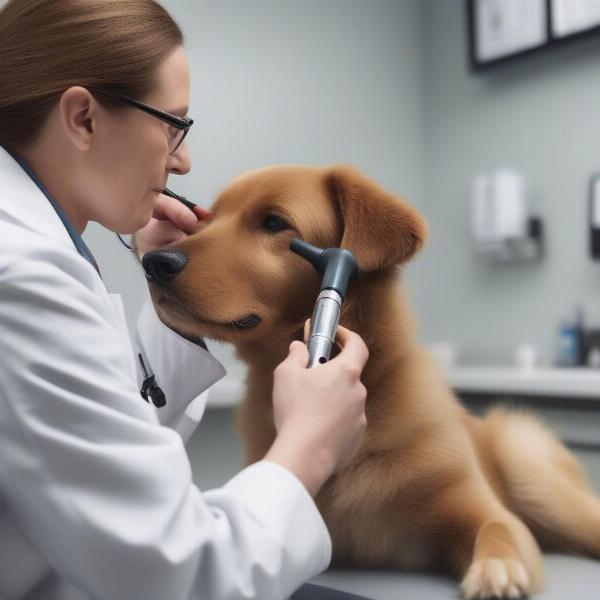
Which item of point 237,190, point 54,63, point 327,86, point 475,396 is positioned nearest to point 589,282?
point 475,396

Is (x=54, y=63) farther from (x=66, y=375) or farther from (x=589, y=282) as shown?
(x=589, y=282)

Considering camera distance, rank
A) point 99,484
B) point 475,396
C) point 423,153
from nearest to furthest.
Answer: point 99,484 → point 475,396 → point 423,153

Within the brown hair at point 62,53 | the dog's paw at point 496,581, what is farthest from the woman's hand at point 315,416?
the brown hair at point 62,53

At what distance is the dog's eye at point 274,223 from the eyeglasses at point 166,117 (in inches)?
8.3

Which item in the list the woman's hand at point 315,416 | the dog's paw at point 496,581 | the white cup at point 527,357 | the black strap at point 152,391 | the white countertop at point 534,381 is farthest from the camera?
the white cup at point 527,357

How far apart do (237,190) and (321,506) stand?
44cm

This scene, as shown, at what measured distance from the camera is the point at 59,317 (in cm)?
54

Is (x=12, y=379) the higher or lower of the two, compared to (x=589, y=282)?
higher

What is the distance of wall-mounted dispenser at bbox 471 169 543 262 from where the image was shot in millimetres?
2826

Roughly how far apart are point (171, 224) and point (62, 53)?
416 millimetres

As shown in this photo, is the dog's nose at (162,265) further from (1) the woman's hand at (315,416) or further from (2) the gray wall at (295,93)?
(2) the gray wall at (295,93)

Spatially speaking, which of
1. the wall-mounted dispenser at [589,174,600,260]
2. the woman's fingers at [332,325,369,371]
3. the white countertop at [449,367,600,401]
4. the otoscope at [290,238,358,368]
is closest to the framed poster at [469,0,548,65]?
the wall-mounted dispenser at [589,174,600,260]

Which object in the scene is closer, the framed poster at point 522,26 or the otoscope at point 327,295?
the otoscope at point 327,295

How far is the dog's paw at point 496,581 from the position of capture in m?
0.74
